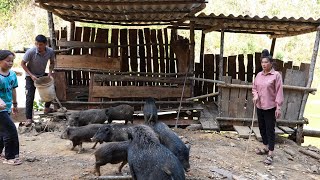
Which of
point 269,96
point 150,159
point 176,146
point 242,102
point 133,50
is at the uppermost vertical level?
point 133,50

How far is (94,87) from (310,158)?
5718 mm

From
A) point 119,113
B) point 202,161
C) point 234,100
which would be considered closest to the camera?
point 202,161

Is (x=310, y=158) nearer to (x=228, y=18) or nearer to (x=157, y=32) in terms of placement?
(x=228, y=18)

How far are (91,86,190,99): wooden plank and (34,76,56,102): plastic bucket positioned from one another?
3.87 feet

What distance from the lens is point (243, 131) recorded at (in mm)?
8867

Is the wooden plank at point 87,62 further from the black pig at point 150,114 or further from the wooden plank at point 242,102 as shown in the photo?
the wooden plank at point 242,102

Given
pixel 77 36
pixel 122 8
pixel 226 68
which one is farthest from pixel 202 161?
pixel 77 36

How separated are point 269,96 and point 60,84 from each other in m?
5.55

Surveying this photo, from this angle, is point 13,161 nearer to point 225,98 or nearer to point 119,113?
point 119,113

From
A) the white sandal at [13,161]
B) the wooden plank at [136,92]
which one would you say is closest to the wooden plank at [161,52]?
the wooden plank at [136,92]

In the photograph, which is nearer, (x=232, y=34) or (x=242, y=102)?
(x=242, y=102)

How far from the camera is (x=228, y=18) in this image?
9000 millimetres

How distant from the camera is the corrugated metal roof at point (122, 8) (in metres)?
7.43

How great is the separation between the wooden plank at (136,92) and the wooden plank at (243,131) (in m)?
1.69
